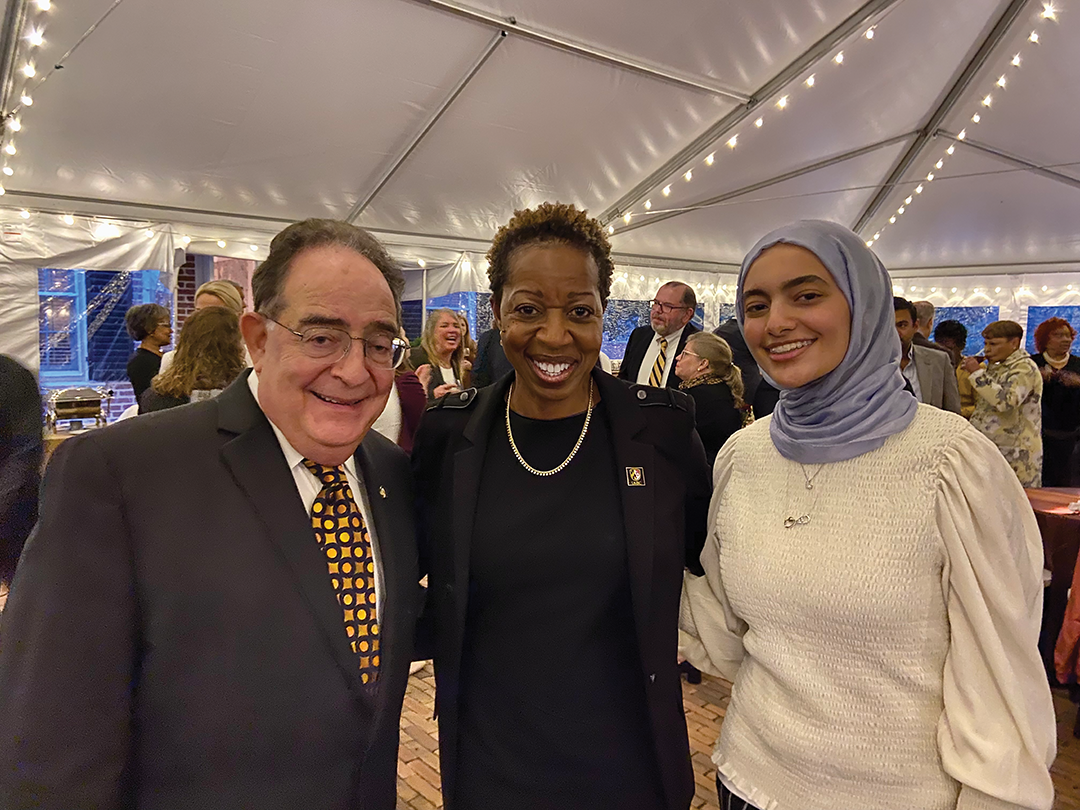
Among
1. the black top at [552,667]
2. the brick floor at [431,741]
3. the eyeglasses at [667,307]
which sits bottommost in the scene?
the brick floor at [431,741]

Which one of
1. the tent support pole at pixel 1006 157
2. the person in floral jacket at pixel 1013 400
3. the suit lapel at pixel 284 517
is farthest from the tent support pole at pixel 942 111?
the suit lapel at pixel 284 517

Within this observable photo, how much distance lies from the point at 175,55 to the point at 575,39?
2672mm

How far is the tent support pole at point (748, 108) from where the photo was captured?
499 centimetres

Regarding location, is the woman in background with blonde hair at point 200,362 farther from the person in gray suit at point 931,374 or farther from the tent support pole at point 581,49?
the person in gray suit at point 931,374

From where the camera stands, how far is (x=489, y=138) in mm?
5590

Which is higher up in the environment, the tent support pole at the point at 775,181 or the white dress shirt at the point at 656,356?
the tent support pole at the point at 775,181

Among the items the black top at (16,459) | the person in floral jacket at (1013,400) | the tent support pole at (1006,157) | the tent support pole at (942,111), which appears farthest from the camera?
the tent support pole at (1006,157)

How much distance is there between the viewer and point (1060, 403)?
5066 millimetres

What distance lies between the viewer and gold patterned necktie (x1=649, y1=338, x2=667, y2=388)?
13.2 ft

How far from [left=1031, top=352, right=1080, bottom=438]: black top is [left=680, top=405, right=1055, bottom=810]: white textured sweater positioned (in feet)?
16.4

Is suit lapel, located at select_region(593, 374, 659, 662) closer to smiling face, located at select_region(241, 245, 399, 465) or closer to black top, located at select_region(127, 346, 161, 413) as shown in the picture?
smiling face, located at select_region(241, 245, 399, 465)

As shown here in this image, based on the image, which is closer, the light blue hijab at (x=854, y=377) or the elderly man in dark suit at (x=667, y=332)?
the light blue hijab at (x=854, y=377)

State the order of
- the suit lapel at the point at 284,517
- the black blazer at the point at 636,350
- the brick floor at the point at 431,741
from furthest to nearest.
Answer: the black blazer at the point at 636,350
the brick floor at the point at 431,741
the suit lapel at the point at 284,517

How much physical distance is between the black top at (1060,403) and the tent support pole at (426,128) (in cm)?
475
